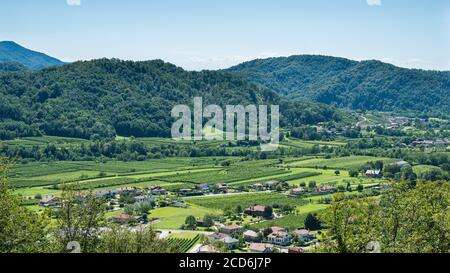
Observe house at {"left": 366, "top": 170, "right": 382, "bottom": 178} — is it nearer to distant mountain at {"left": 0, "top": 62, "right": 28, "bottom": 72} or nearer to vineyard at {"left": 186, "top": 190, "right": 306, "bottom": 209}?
vineyard at {"left": 186, "top": 190, "right": 306, "bottom": 209}

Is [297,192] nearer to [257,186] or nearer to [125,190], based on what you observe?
[257,186]

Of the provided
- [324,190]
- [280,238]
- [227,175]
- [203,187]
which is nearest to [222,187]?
[203,187]

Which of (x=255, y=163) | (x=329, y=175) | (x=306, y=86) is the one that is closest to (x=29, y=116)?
(x=255, y=163)

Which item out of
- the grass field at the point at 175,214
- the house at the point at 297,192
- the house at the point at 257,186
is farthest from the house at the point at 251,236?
the house at the point at 257,186

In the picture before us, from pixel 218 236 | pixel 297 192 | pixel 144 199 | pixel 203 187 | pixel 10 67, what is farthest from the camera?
pixel 10 67

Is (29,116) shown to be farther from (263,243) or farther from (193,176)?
(263,243)
